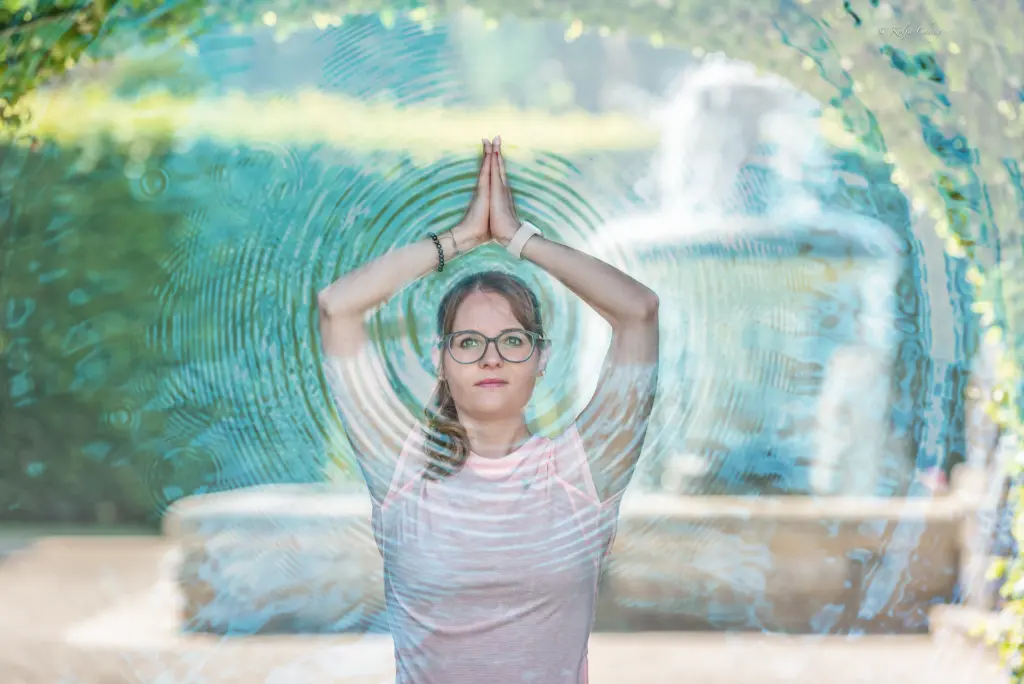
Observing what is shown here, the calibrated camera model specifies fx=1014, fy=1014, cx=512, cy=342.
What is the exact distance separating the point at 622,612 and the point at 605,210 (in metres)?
1.79

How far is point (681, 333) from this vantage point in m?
1.95

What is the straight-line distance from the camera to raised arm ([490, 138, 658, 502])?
1.25 metres

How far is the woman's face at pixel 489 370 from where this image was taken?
127cm

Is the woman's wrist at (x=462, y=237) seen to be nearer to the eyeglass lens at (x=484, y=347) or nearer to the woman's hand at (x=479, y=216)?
the woman's hand at (x=479, y=216)

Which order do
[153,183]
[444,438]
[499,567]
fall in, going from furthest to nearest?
[153,183] < [444,438] < [499,567]

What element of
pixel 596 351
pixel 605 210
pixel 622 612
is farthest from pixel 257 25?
pixel 622 612

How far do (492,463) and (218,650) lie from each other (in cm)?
181

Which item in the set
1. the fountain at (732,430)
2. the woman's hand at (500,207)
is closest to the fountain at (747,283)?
the fountain at (732,430)

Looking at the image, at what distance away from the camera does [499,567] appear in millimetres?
1226

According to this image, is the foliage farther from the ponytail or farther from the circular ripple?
the ponytail

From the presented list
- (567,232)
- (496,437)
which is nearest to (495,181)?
(496,437)

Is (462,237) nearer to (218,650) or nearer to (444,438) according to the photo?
(444,438)

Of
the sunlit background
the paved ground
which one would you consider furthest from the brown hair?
the paved ground

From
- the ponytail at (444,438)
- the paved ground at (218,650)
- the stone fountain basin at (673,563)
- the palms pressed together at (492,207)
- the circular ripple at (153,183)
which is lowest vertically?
the paved ground at (218,650)
